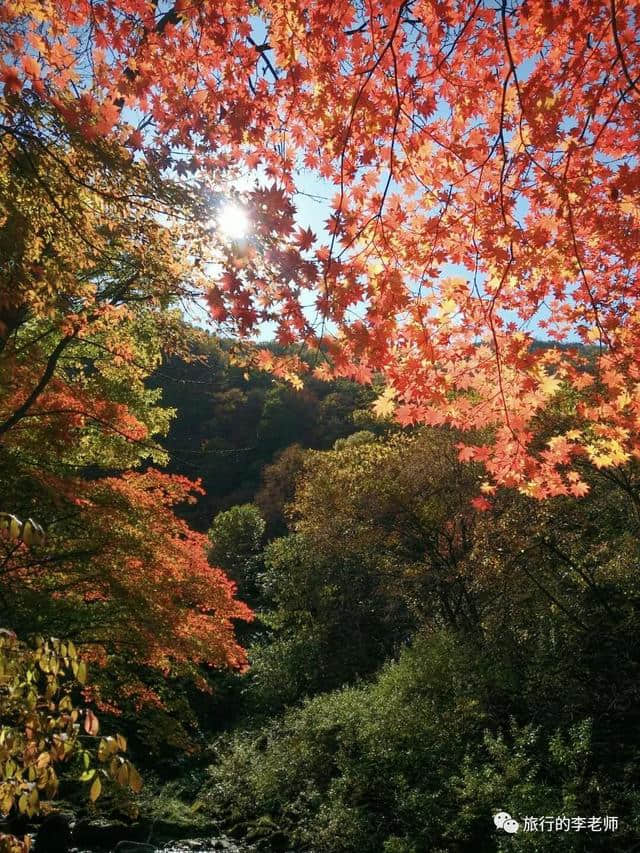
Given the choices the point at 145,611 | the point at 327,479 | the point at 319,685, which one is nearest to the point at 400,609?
the point at 319,685

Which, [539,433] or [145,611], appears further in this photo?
[539,433]

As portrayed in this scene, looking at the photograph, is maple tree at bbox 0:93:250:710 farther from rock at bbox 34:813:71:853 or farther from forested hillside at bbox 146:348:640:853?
forested hillside at bbox 146:348:640:853

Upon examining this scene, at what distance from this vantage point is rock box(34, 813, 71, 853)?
8.47m

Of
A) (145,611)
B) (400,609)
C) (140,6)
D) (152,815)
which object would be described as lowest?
(152,815)

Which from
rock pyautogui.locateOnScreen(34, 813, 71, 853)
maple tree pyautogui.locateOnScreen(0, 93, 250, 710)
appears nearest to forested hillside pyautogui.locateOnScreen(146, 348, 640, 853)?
rock pyautogui.locateOnScreen(34, 813, 71, 853)

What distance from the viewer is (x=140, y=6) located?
388cm

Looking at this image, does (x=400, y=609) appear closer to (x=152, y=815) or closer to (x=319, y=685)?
(x=319, y=685)

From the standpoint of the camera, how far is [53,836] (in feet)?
28.3

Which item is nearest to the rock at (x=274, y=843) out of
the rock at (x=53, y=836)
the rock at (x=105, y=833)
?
the rock at (x=105, y=833)

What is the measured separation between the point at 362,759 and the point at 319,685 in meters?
5.83

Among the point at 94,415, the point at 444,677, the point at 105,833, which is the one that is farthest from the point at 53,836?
the point at 94,415

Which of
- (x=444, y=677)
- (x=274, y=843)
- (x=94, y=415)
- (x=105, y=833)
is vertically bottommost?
(x=105, y=833)

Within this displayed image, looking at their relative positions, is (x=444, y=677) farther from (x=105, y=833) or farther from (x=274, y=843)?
(x=105, y=833)

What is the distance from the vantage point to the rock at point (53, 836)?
847cm
